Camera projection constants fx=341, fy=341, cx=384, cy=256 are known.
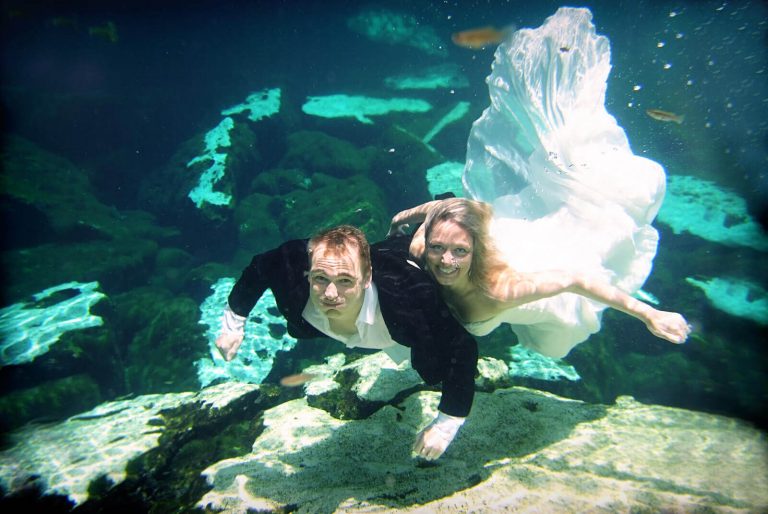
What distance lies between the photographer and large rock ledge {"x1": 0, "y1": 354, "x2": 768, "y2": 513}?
259 cm

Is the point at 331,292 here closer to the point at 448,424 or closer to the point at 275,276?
the point at 275,276

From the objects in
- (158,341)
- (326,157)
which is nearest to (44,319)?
(158,341)

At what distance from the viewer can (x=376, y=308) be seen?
3.09 m

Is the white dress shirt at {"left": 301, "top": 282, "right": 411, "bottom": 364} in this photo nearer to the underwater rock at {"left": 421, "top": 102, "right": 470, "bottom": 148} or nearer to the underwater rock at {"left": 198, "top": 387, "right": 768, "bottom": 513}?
the underwater rock at {"left": 198, "top": 387, "right": 768, "bottom": 513}

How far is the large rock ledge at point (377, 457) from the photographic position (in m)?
2.59

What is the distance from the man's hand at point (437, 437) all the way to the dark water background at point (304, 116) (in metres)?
4.00

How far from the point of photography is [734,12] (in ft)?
45.1

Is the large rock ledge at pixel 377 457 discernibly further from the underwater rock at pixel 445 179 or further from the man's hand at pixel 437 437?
the underwater rock at pixel 445 179

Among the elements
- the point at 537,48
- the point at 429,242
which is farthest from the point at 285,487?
the point at 537,48

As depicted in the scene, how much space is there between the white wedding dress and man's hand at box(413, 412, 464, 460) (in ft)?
4.69

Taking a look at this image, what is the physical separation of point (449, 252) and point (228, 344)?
2.27 meters

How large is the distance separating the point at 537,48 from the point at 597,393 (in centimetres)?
610

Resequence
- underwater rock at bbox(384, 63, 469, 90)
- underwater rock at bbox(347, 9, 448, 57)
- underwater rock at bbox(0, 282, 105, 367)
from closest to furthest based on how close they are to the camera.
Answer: underwater rock at bbox(0, 282, 105, 367) → underwater rock at bbox(384, 63, 469, 90) → underwater rock at bbox(347, 9, 448, 57)

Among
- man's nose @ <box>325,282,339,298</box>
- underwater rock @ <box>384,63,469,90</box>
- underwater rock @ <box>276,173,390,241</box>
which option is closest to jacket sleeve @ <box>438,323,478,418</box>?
man's nose @ <box>325,282,339,298</box>
